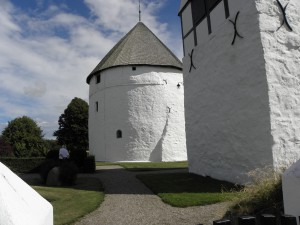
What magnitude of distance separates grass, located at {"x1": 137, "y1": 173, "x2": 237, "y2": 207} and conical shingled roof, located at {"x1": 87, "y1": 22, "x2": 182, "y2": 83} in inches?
572

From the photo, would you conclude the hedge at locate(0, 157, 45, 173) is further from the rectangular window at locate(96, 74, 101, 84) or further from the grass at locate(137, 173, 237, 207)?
the rectangular window at locate(96, 74, 101, 84)

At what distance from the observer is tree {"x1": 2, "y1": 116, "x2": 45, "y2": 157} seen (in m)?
34.1

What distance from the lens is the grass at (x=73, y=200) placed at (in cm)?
703

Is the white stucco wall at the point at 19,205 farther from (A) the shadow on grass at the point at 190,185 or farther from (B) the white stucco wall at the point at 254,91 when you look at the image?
(B) the white stucco wall at the point at 254,91

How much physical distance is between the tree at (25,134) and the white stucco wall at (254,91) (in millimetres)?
25622

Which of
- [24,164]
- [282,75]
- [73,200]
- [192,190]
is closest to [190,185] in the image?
[192,190]

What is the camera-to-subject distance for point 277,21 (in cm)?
940

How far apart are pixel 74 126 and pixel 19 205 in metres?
38.9

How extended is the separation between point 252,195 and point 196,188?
12.4 feet

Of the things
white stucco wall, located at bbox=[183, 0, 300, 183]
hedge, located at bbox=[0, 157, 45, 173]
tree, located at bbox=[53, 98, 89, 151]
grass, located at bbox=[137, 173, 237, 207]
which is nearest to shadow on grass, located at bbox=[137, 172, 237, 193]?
grass, located at bbox=[137, 173, 237, 207]

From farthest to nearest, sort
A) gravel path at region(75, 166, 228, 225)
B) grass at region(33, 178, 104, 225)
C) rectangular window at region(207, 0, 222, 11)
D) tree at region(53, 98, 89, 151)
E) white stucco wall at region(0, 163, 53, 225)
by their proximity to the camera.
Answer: tree at region(53, 98, 89, 151), rectangular window at region(207, 0, 222, 11), grass at region(33, 178, 104, 225), gravel path at region(75, 166, 228, 225), white stucco wall at region(0, 163, 53, 225)

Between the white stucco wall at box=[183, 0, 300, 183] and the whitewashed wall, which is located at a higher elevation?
the white stucco wall at box=[183, 0, 300, 183]

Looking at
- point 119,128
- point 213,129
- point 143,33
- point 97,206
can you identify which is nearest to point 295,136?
point 213,129

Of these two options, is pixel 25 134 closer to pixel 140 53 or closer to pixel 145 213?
pixel 140 53
